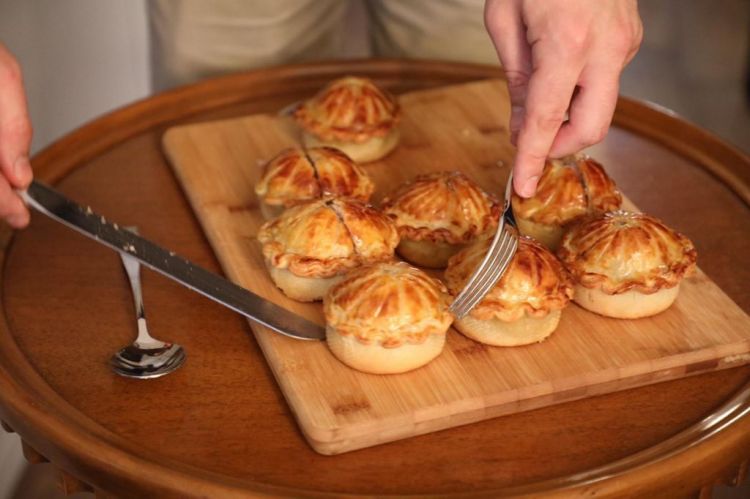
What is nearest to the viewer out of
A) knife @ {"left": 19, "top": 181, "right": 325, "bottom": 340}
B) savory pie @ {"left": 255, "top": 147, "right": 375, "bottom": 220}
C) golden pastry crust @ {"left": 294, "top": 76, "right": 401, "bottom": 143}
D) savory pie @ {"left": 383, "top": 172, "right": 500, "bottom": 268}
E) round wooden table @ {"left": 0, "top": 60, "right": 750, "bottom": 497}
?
round wooden table @ {"left": 0, "top": 60, "right": 750, "bottom": 497}

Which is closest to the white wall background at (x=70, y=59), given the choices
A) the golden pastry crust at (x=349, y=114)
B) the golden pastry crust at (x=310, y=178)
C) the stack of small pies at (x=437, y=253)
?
the golden pastry crust at (x=349, y=114)

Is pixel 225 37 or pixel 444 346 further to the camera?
pixel 225 37

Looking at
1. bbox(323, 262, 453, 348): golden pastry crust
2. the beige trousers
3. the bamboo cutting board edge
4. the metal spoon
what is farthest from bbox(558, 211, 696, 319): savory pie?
the beige trousers

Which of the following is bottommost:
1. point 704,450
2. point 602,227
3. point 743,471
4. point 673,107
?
point 673,107

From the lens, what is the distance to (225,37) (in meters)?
2.72

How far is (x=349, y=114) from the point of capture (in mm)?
2244

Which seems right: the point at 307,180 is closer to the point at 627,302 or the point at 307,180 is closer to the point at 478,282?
the point at 478,282

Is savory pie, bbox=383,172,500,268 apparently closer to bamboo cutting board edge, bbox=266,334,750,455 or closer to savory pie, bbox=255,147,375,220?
savory pie, bbox=255,147,375,220

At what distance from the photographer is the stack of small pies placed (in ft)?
5.32

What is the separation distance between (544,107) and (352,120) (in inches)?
27.4

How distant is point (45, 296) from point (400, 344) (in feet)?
2.31

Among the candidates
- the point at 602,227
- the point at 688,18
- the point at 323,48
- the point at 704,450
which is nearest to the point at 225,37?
the point at 323,48

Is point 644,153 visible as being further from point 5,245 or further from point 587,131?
point 5,245

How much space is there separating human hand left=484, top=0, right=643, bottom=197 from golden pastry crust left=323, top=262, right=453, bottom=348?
246 millimetres
